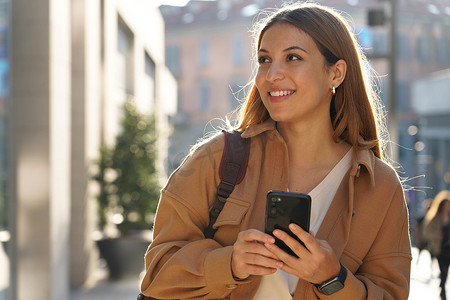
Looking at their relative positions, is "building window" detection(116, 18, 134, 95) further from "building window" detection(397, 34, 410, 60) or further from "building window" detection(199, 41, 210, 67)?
"building window" detection(199, 41, 210, 67)

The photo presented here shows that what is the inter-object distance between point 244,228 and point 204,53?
48.5m

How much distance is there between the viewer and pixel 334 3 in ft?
146

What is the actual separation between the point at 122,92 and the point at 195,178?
1346 centimetres

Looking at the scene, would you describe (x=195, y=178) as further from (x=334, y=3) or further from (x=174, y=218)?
(x=334, y=3)

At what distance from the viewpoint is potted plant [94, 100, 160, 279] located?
36.9ft

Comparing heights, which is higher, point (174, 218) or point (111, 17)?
point (111, 17)

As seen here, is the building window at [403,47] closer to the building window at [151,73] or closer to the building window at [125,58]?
the building window at [151,73]

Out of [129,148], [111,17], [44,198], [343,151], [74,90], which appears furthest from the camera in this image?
[111,17]

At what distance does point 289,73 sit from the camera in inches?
92.8

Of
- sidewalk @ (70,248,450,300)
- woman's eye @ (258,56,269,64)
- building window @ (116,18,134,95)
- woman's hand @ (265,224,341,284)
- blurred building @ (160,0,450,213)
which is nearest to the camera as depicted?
woman's hand @ (265,224,341,284)

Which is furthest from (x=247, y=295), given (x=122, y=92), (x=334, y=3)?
(x=334, y=3)

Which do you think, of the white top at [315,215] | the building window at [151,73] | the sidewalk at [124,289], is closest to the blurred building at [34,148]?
the sidewalk at [124,289]

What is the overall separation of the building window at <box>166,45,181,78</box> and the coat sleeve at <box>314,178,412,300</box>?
49294mm

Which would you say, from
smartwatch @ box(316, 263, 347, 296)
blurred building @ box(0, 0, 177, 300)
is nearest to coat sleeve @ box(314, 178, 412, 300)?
smartwatch @ box(316, 263, 347, 296)
